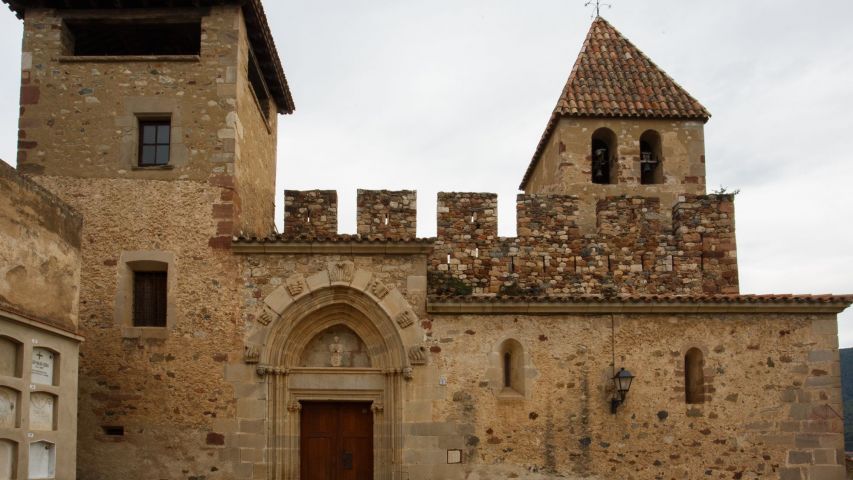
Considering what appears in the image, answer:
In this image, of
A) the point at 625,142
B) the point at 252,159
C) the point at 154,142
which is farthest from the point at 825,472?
the point at 154,142

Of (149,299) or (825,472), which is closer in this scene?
(825,472)

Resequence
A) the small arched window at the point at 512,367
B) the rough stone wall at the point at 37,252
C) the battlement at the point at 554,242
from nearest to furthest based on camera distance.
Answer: the rough stone wall at the point at 37,252 < the small arched window at the point at 512,367 < the battlement at the point at 554,242

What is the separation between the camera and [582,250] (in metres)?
14.8

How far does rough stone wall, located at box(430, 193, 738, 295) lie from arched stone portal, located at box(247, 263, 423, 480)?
2.32 meters

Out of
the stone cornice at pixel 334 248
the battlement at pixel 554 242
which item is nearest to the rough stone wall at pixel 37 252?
the stone cornice at pixel 334 248

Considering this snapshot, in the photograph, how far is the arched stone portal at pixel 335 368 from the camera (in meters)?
12.1

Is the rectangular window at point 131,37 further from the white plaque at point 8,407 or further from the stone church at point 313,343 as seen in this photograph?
the white plaque at point 8,407

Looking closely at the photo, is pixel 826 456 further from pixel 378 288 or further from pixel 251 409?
pixel 251 409

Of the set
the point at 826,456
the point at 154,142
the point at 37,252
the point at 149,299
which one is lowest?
the point at 826,456

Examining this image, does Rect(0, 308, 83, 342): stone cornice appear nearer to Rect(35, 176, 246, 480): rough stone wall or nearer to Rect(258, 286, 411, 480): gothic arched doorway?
Rect(35, 176, 246, 480): rough stone wall

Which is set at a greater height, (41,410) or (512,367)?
(512,367)

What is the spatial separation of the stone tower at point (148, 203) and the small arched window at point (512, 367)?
4063 millimetres

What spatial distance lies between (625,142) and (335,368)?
25.3 feet

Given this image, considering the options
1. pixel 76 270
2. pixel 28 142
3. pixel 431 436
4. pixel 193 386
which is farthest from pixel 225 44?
pixel 431 436
